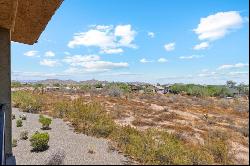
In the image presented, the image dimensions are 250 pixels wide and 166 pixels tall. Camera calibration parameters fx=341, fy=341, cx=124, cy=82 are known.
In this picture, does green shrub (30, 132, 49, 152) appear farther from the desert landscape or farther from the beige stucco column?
the beige stucco column

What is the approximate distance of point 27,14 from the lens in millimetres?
5965

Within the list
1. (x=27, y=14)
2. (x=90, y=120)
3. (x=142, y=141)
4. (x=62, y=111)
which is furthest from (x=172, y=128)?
(x=142, y=141)

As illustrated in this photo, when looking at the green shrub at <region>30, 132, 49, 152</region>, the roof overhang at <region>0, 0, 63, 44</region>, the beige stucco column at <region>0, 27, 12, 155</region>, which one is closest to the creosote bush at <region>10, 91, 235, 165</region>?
the green shrub at <region>30, 132, 49, 152</region>

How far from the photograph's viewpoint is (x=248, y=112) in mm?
1853

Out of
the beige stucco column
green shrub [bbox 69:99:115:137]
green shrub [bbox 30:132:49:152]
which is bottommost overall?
green shrub [bbox 30:132:49:152]

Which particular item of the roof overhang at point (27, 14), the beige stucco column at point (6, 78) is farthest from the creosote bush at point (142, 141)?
the roof overhang at point (27, 14)

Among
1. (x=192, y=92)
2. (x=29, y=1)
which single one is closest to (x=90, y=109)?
(x=29, y=1)

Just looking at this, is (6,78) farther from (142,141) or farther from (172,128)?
(172,128)

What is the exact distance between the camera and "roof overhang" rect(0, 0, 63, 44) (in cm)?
502

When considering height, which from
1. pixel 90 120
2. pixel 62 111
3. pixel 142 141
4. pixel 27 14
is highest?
pixel 27 14

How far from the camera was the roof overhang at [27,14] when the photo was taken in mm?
5023

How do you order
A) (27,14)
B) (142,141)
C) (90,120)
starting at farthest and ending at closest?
(90,120)
(27,14)
(142,141)

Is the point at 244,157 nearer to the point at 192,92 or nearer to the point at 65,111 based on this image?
the point at 65,111

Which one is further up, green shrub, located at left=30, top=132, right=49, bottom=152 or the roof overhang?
the roof overhang
